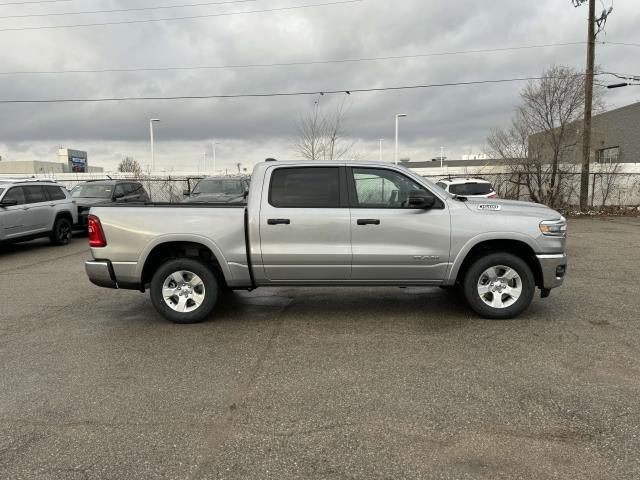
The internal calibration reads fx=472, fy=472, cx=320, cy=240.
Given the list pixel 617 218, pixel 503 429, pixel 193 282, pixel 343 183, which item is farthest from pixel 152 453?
pixel 617 218

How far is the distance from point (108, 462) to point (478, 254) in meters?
4.33

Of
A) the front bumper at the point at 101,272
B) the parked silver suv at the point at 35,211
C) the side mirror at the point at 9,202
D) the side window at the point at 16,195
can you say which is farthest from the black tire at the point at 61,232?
the front bumper at the point at 101,272

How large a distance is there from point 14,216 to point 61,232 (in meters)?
1.72

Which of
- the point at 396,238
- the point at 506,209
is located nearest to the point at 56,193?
the point at 396,238

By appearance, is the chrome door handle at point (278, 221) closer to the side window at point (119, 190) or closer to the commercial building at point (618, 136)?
the side window at point (119, 190)

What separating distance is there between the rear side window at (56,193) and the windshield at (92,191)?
1.75 m

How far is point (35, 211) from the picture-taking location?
12055 mm

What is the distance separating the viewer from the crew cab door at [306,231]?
5.34 m

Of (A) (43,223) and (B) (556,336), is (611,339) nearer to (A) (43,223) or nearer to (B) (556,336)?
(B) (556,336)

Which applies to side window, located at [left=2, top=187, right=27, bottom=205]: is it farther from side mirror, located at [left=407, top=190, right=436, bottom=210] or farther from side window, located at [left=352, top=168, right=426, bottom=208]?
side mirror, located at [left=407, top=190, right=436, bottom=210]

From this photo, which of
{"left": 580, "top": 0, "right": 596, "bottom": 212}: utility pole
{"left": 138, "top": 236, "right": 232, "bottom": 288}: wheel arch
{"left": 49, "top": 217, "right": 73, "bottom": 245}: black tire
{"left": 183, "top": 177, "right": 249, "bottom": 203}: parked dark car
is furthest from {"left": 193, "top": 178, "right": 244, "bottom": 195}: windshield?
{"left": 580, "top": 0, "right": 596, "bottom": 212}: utility pole

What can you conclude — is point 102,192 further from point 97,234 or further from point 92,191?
point 97,234

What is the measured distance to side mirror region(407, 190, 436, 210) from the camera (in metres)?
5.17

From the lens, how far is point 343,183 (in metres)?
5.47
